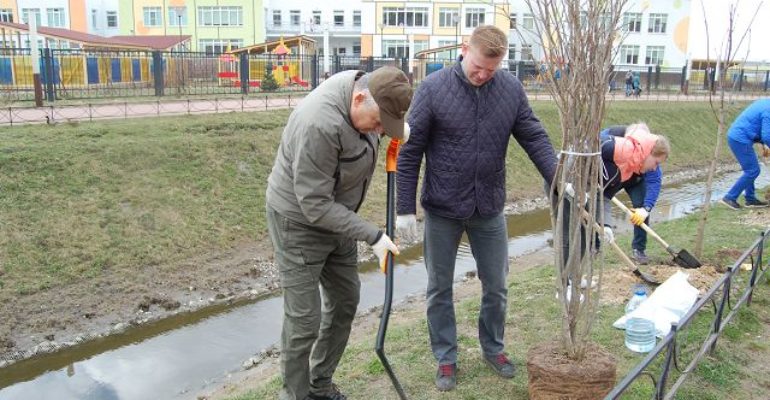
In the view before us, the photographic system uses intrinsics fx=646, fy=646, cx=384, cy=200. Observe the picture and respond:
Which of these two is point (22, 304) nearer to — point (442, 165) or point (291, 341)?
point (291, 341)

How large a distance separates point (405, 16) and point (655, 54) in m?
19.9

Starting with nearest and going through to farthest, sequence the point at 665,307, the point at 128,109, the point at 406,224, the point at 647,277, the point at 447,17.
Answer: the point at 406,224, the point at 665,307, the point at 647,277, the point at 128,109, the point at 447,17

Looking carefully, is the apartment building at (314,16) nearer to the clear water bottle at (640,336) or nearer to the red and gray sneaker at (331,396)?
the clear water bottle at (640,336)

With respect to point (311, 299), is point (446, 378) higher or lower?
lower

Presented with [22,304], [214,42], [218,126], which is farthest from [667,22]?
[22,304]

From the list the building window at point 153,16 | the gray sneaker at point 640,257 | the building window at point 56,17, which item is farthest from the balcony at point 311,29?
the gray sneaker at point 640,257

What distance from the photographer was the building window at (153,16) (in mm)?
48625

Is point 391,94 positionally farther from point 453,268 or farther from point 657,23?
point 657,23

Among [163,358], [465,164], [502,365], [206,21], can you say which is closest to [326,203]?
[465,164]

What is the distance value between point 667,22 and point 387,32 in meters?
21.6

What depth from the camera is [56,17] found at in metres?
50.1

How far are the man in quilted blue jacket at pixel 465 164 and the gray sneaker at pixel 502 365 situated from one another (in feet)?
0.80

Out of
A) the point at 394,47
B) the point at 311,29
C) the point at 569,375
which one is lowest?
the point at 569,375

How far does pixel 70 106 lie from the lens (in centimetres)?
1453
